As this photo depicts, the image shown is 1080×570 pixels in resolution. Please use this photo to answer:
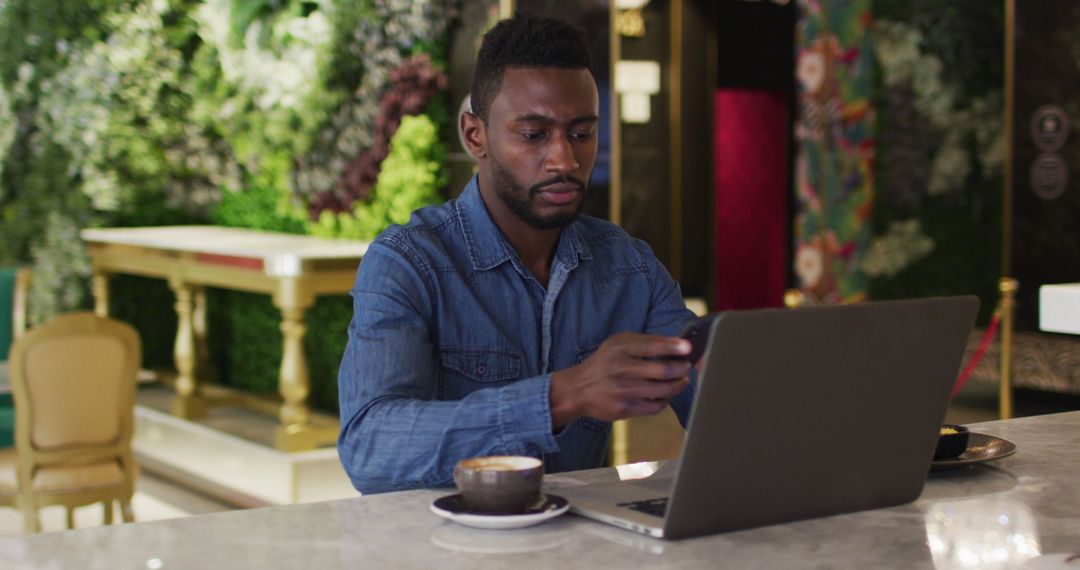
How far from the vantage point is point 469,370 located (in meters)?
2.18

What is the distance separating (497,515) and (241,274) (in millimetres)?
4732

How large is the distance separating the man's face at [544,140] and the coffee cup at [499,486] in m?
0.67

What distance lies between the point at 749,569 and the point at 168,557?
0.61 m

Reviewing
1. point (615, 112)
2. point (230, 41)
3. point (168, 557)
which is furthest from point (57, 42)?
point (168, 557)

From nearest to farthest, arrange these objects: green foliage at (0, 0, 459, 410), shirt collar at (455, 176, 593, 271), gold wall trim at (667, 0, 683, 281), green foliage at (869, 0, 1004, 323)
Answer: shirt collar at (455, 176, 593, 271)
green foliage at (869, 0, 1004, 323)
green foliage at (0, 0, 459, 410)
gold wall trim at (667, 0, 683, 281)

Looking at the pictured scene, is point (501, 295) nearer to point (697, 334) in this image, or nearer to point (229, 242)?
point (697, 334)

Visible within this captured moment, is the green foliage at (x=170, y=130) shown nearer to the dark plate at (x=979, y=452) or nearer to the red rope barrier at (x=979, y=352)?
the red rope barrier at (x=979, y=352)

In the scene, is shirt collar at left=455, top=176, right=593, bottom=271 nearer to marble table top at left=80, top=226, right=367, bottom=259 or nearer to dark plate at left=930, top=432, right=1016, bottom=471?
dark plate at left=930, top=432, right=1016, bottom=471

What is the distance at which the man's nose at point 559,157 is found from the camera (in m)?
2.13

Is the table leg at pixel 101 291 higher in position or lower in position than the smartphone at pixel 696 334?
lower

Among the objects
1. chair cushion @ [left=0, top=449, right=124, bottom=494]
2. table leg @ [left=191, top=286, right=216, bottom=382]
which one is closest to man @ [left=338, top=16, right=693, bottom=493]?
chair cushion @ [left=0, top=449, right=124, bottom=494]

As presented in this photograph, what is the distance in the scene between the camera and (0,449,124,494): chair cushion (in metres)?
4.67

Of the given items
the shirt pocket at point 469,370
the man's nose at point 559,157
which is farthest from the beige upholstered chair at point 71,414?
the man's nose at point 559,157

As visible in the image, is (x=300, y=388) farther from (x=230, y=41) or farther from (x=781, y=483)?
(x=781, y=483)
